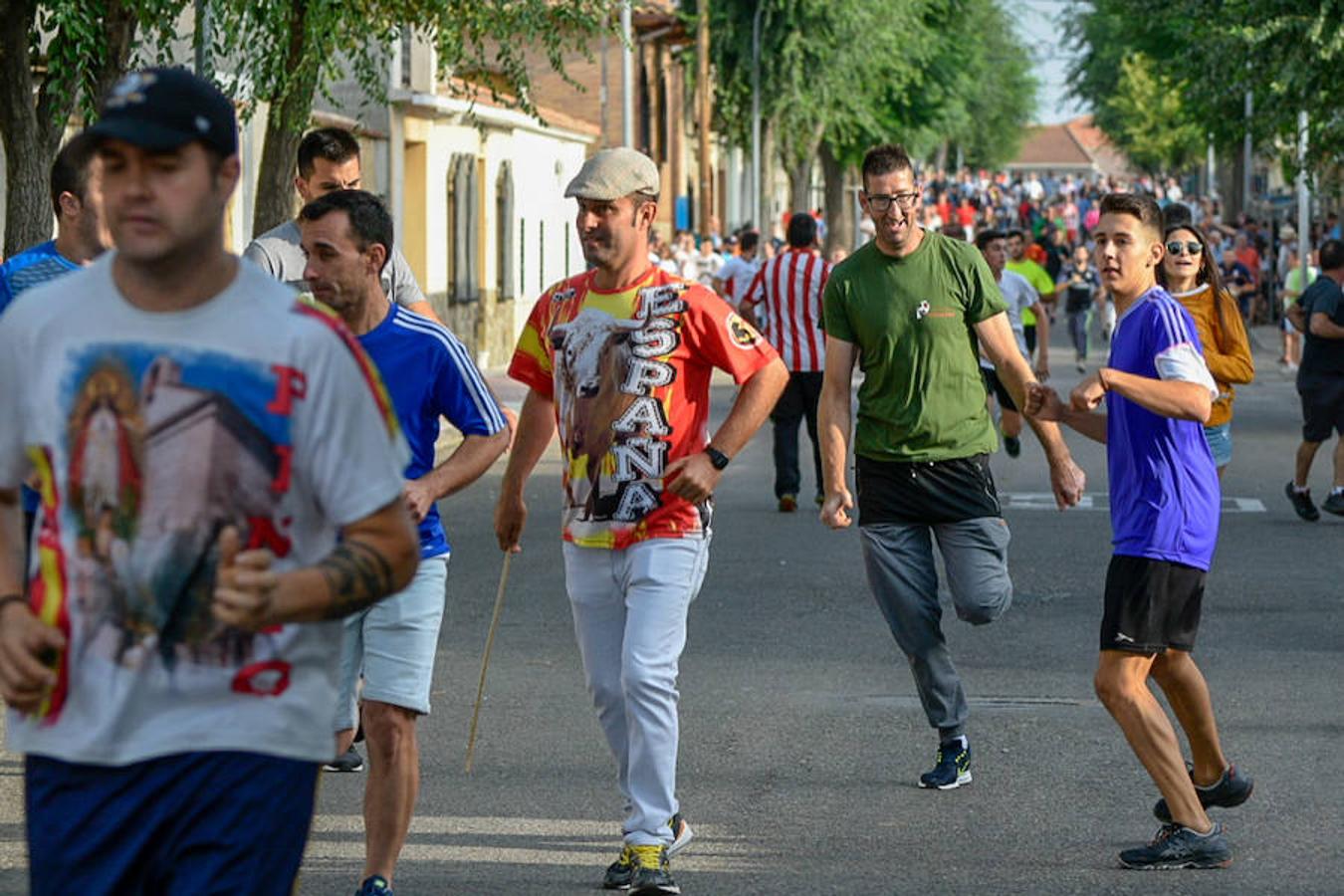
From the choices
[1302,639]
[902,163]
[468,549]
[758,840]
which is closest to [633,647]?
[758,840]

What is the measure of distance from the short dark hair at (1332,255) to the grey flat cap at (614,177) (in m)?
11.6

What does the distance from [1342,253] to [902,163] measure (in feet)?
33.0

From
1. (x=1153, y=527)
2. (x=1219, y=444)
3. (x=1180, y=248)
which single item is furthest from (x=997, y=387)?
(x=1153, y=527)

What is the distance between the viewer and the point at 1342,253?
17.5 meters

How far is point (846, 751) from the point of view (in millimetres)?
8484

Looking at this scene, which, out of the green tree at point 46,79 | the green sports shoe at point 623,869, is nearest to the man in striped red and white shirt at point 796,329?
the green tree at point 46,79

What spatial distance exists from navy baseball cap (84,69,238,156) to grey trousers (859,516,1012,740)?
15.3 feet

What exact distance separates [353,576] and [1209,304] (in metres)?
7.17

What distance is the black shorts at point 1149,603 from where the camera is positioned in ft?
22.2

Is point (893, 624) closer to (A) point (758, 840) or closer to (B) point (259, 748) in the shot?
(A) point (758, 840)

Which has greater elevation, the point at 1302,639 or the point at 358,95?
the point at 358,95

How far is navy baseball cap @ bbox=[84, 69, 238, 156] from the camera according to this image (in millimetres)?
3523

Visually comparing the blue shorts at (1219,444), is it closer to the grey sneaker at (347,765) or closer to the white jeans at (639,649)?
the grey sneaker at (347,765)

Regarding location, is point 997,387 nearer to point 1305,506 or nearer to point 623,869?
point 1305,506
